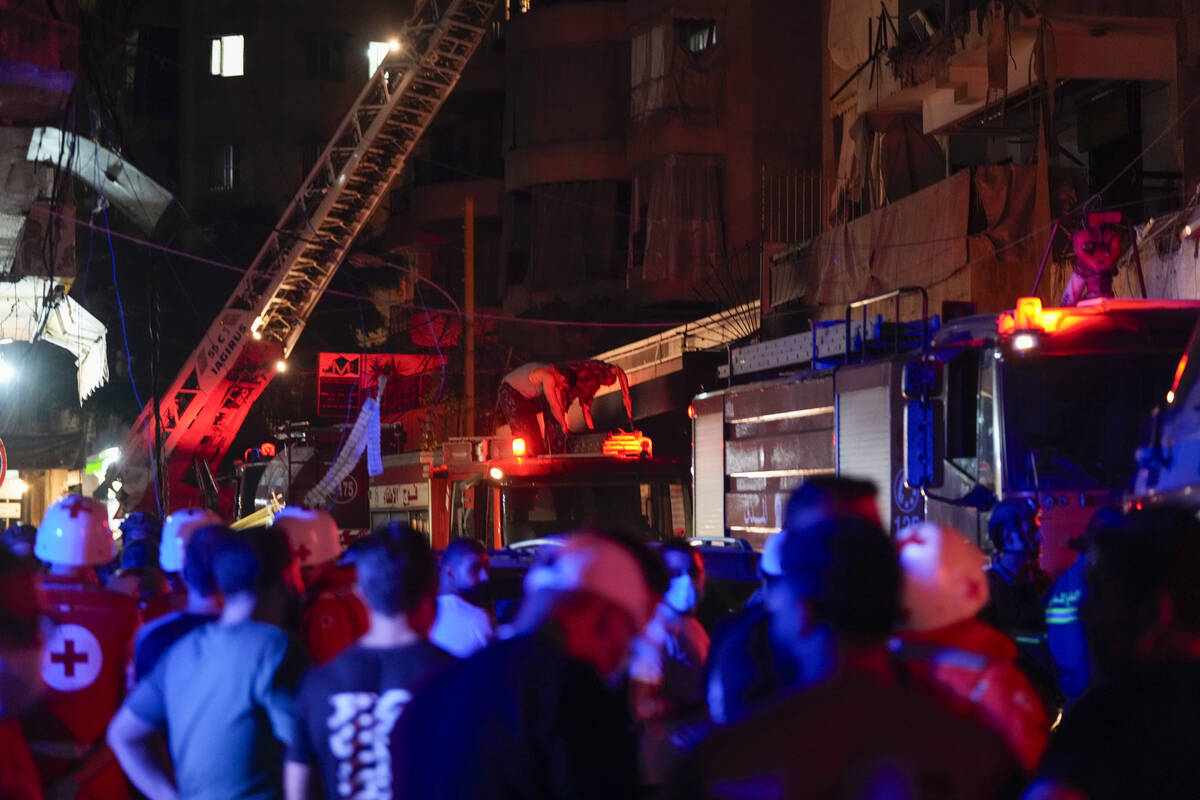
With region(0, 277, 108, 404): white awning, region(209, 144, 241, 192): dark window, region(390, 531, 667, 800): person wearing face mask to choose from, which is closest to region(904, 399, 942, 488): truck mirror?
region(390, 531, 667, 800): person wearing face mask

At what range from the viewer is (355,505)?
24.7 metres

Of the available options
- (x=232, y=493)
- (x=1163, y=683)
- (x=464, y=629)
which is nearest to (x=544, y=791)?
→ (x=1163, y=683)

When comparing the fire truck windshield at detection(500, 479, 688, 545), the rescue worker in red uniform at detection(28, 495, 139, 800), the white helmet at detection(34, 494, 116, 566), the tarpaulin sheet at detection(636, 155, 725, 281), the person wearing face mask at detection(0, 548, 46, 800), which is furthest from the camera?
the tarpaulin sheet at detection(636, 155, 725, 281)

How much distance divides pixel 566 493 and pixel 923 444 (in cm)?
619

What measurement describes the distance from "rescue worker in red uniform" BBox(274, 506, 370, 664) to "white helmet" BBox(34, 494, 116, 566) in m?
0.72

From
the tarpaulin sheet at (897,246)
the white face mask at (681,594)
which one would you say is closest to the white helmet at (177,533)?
the white face mask at (681,594)

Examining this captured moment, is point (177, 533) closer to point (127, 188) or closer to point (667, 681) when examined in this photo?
point (667, 681)

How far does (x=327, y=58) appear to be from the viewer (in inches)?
1937

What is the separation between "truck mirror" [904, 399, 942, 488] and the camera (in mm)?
10203

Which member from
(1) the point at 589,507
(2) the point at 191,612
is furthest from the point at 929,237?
(2) the point at 191,612

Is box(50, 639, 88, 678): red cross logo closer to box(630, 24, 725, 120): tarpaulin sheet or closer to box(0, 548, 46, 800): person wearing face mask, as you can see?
box(0, 548, 46, 800): person wearing face mask

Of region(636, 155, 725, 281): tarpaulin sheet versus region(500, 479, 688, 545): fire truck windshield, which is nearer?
region(500, 479, 688, 545): fire truck windshield

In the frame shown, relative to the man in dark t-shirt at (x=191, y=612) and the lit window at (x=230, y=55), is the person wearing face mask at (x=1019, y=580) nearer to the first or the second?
the man in dark t-shirt at (x=191, y=612)

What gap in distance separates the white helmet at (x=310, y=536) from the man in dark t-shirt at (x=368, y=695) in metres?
2.08
